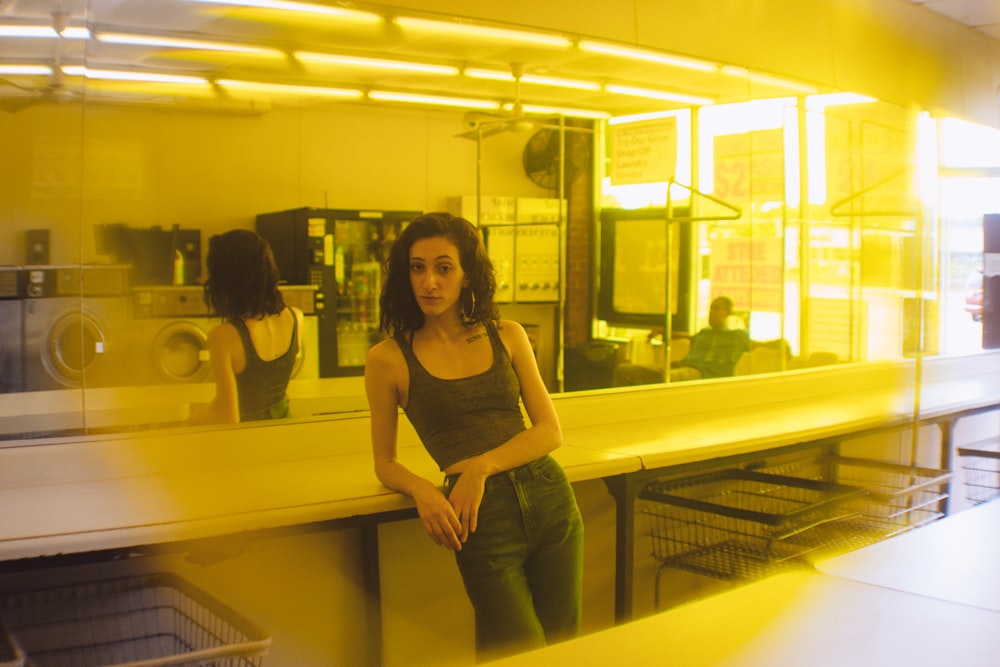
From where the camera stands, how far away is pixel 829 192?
6.03 meters

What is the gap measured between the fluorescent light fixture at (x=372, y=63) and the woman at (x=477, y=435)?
5.32ft

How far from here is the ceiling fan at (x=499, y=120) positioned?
432 centimetres

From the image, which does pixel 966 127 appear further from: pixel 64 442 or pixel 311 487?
pixel 64 442

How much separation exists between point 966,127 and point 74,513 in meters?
5.91

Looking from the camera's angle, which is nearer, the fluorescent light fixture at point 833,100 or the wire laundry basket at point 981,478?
the wire laundry basket at point 981,478

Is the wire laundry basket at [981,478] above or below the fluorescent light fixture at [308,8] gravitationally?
below

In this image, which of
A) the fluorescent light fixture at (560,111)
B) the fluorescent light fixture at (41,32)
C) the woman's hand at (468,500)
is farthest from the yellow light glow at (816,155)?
the woman's hand at (468,500)

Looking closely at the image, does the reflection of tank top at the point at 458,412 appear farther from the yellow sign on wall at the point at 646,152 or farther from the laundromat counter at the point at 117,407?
the yellow sign on wall at the point at 646,152

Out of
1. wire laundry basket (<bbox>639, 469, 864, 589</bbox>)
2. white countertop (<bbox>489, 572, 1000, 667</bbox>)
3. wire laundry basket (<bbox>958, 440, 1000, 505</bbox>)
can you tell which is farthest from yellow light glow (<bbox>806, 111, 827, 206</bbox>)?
white countertop (<bbox>489, 572, 1000, 667</bbox>)

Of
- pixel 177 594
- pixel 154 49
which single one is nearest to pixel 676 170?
pixel 154 49

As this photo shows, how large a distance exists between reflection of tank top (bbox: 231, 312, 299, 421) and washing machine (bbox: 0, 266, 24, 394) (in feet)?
2.26

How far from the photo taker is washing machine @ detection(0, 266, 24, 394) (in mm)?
2920

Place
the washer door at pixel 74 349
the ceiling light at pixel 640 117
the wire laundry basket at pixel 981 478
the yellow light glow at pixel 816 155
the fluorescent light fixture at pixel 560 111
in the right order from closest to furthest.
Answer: the washer door at pixel 74 349, the fluorescent light fixture at pixel 560 111, the ceiling light at pixel 640 117, the wire laundry basket at pixel 981 478, the yellow light glow at pixel 816 155

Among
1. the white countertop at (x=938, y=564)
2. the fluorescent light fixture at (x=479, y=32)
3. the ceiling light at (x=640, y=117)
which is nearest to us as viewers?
the white countertop at (x=938, y=564)
